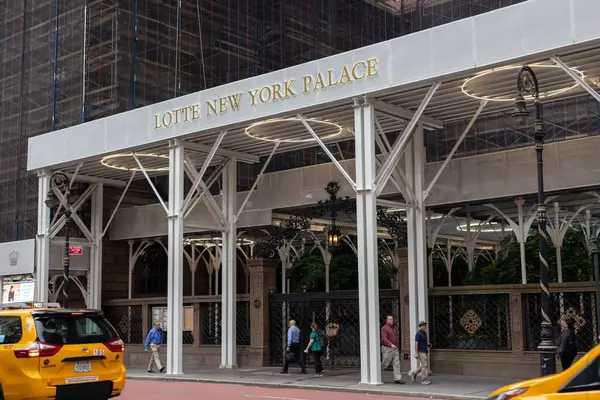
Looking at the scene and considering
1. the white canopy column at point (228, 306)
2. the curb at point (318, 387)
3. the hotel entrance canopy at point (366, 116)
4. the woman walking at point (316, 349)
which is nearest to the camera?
the curb at point (318, 387)

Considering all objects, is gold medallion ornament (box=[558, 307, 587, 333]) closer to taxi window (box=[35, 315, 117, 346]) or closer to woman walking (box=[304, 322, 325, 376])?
woman walking (box=[304, 322, 325, 376])

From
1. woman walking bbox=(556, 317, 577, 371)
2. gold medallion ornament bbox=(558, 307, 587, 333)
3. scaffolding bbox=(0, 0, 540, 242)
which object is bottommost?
woman walking bbox=(556, 317, 577, 371)

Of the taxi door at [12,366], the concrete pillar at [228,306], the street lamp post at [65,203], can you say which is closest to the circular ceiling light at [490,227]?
the concrete pillar at [228,306]

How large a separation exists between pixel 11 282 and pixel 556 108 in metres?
23.9

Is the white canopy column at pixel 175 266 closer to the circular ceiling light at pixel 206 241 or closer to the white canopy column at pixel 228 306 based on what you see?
the white canopy column at pixel 228 306

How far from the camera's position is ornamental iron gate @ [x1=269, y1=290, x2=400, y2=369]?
80.2 feet

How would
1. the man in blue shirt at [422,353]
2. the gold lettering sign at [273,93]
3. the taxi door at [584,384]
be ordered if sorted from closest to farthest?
the taxi door at [584,384] → the man in blue shirt at [422,353] → the gold lettering sign at [273,93]

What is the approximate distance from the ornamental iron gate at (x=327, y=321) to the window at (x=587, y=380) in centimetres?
1634

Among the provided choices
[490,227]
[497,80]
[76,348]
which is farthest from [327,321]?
[490,227]

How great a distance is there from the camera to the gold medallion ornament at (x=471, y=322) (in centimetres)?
2138

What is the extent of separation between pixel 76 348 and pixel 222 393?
704 cm

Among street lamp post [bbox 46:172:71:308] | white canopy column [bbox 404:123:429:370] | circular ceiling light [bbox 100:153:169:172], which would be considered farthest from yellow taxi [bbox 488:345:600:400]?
circular ceiling light [bbox 100:153:169:172]

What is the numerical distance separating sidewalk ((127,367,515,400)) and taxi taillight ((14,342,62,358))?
8430mm

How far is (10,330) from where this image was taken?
12.1 metres
